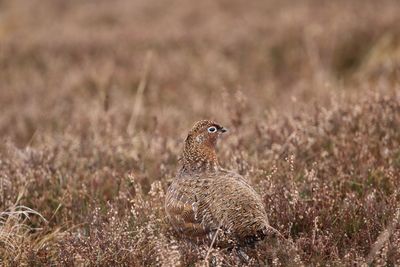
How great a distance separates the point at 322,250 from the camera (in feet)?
12.1

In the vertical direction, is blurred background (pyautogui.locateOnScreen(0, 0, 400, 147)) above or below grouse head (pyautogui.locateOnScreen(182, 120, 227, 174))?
below

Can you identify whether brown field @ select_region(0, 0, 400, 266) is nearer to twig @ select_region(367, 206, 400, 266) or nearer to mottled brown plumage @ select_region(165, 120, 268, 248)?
twig @ select_region(367, 206, 400, 266)

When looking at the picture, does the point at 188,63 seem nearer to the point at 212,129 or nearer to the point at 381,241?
the point at 212,129

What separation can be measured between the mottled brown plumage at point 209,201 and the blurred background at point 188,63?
3651mm

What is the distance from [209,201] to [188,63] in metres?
8.62

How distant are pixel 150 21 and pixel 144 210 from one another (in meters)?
12.3

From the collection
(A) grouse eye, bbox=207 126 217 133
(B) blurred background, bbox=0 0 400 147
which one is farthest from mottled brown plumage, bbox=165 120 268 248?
(B) blurred background, bbox=0 0 400 147

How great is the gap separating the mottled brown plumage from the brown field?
0.13m

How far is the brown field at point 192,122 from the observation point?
402 centimetres

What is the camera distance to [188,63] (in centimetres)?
1230

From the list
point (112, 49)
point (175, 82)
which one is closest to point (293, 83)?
point (175, 82)

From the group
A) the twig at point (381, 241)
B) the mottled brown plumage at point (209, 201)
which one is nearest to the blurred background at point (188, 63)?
the mottled brown plumage at point (209, 201)

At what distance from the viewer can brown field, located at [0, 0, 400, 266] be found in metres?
4.02

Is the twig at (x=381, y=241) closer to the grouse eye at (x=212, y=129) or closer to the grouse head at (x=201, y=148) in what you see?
the grouse head at (x=201, y=148)
